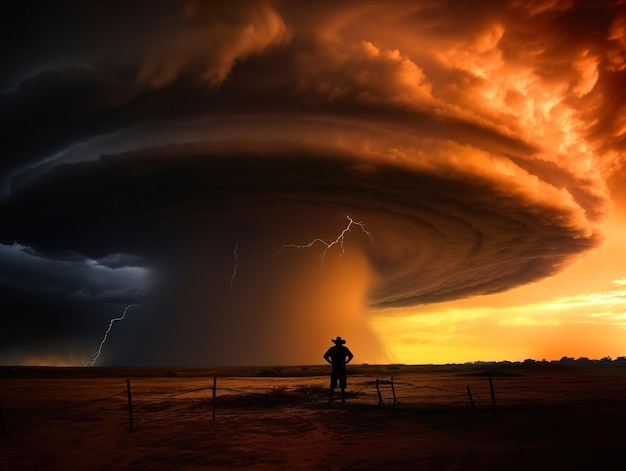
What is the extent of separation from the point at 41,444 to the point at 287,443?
27.8 feet

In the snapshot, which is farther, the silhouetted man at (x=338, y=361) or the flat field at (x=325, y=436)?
the silhouetted man at (x=338, y=361)

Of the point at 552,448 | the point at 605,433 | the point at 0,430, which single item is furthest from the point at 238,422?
the point at 605,433

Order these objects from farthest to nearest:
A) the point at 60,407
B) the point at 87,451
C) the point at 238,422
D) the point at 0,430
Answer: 1. the point at 60,407
2. the point at 238,422
3. the point at 0,430
4. the point at 87,451

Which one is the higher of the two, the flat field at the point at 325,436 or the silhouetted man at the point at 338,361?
the silhouetted man at the point at 338,361

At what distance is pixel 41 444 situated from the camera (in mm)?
15758

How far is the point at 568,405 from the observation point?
22188 millimetres

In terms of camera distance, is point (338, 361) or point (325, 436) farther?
point (338, 361)

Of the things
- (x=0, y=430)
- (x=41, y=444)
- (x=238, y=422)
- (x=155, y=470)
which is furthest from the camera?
(x=238, y=422)

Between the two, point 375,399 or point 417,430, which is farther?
point 375,399

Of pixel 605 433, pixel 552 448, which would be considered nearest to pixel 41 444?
pixel 552 448

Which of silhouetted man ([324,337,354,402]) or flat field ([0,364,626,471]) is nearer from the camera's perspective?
flat field ([0,364,626,471])

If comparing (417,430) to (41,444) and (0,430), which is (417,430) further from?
(0,430)

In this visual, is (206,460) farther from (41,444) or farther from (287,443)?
(41,444)

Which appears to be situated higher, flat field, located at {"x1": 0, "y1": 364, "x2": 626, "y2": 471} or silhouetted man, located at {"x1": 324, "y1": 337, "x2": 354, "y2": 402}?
silhouetted man, located at {"x1": 324, "y1": 337, "x2": 354, "y2": 402}
